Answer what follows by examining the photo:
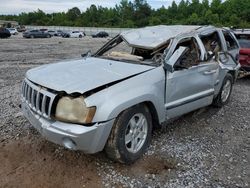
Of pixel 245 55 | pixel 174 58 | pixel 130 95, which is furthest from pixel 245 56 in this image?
pixel 130 95

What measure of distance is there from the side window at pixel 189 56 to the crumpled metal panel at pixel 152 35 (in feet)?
0.60

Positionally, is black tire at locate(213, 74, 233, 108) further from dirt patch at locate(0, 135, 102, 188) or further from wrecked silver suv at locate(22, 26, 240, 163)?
dirt patch at locate(0, 135, 102, 188)

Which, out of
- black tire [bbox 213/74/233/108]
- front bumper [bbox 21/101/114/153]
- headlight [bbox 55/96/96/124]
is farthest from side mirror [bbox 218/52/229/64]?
headlight [bbox 55/96/96/124]

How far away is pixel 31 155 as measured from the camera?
4164 mm

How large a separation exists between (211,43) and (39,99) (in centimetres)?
382

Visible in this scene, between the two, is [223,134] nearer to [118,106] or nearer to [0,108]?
[118,106]

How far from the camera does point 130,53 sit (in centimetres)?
537

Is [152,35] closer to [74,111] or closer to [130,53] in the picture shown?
[130,53]

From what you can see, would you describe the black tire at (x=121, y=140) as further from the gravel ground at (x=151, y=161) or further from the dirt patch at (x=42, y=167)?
the dirt patch at (x=42, y=167)

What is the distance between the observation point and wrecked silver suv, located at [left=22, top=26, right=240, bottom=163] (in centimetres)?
346

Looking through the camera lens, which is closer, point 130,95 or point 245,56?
point 130,95

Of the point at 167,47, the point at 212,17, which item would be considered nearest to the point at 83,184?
the point at 167,47

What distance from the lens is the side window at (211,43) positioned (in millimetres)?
5732

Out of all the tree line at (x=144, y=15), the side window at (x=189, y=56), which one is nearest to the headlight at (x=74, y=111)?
the side window at (x=189, y=56)
